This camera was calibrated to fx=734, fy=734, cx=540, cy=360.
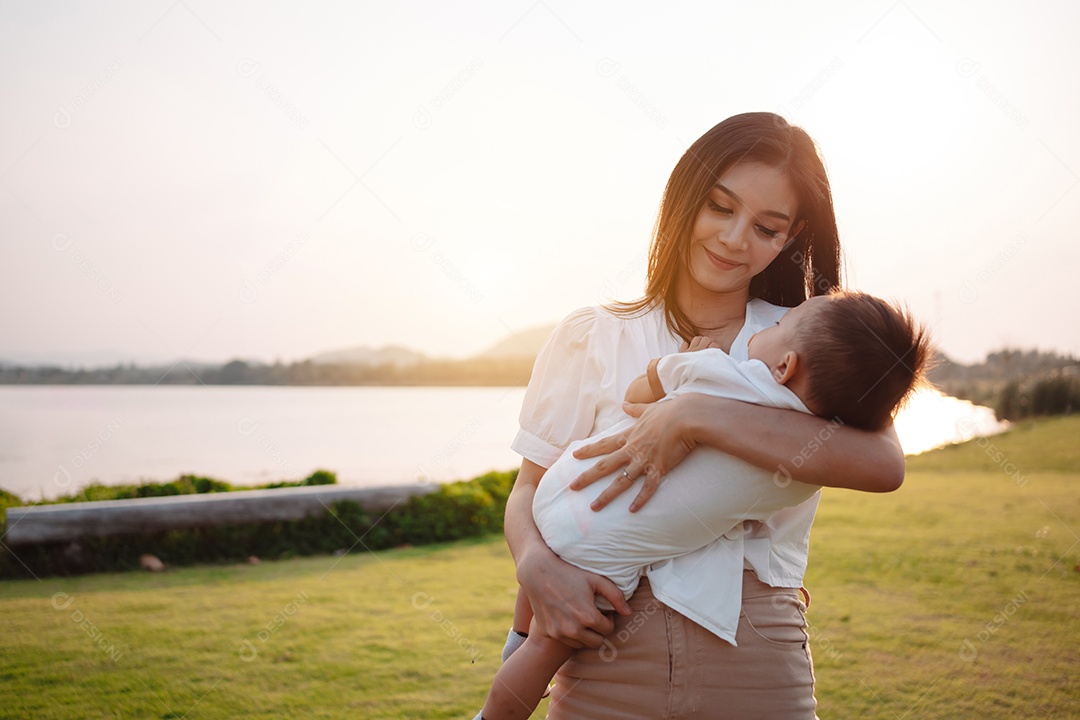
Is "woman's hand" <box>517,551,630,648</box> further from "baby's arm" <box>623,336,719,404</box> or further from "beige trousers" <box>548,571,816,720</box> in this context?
"baby's arm" <box>623,336,719,404</box>

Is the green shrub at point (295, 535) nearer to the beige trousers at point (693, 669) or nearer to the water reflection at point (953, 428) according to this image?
the beige trousers at point (693, 669)

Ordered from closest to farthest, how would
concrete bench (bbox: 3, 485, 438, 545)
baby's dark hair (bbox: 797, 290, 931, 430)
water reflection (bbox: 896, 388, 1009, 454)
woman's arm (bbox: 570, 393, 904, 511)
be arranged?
woman's arm (bbox: 570, 393, 904, 511) → baby's dark hair (bbox: 797, 290, 931, 430) → concrete bench (bbox: 3, 485, 438, 545) → water reflection (bbox: 896, 388, 1009, 454)

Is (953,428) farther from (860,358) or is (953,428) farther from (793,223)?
(860,358)

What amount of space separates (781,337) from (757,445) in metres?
0.33

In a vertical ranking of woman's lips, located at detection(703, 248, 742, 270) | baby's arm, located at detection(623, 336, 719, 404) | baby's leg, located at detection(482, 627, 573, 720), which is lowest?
baby's leg, located at detection(482, 627, 573, 720)

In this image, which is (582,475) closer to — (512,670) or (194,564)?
(512,670)

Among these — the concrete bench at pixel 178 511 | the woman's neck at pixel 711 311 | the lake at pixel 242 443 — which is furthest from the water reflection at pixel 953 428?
the woman's neck at pixel 711 311

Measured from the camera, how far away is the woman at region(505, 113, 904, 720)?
54.5 inches

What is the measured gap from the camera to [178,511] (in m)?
5.23

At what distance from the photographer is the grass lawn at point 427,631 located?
3084 mm

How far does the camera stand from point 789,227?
176 cm

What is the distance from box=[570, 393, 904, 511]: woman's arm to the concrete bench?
4.76 meters

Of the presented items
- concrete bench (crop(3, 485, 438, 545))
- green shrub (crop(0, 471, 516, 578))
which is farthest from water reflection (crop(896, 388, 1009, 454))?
concrete bench (crop(3, 485, 438, 545))

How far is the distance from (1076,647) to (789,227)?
10.6 ft
